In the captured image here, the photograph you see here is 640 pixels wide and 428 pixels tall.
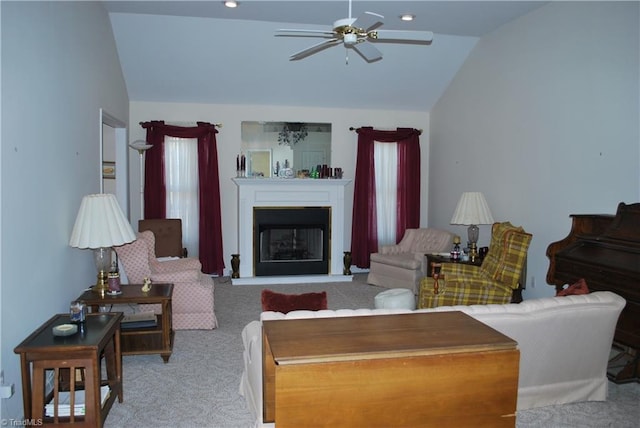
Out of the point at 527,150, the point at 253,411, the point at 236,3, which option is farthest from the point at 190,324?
the point at 527,150

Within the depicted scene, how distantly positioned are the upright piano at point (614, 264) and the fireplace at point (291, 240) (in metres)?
3.49

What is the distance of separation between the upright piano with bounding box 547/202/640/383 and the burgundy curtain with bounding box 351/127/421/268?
3.29 m

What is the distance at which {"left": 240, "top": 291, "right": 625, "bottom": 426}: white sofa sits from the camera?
2.83 meters

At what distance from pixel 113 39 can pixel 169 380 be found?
13.2 feet

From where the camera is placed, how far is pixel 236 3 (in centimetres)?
495

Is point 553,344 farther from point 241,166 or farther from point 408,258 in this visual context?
point 241,166

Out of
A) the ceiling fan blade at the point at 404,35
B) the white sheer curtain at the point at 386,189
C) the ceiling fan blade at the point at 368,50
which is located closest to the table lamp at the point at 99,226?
the ceiling fan blade at the point at 368,50

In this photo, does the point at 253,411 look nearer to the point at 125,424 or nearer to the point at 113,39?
the point at 125,424

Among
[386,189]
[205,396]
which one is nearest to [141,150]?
[386,189]

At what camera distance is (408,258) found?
634 cm

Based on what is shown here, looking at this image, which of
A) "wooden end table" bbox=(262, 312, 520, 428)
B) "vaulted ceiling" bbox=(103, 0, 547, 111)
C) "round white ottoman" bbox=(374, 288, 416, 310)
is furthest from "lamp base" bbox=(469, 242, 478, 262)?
"wooden end table" bbox=(262, 312, 520, 428)

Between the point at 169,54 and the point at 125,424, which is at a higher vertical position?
the point at 169,54

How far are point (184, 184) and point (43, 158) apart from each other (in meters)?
3.77

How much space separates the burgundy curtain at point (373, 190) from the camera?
7336 millimetres
